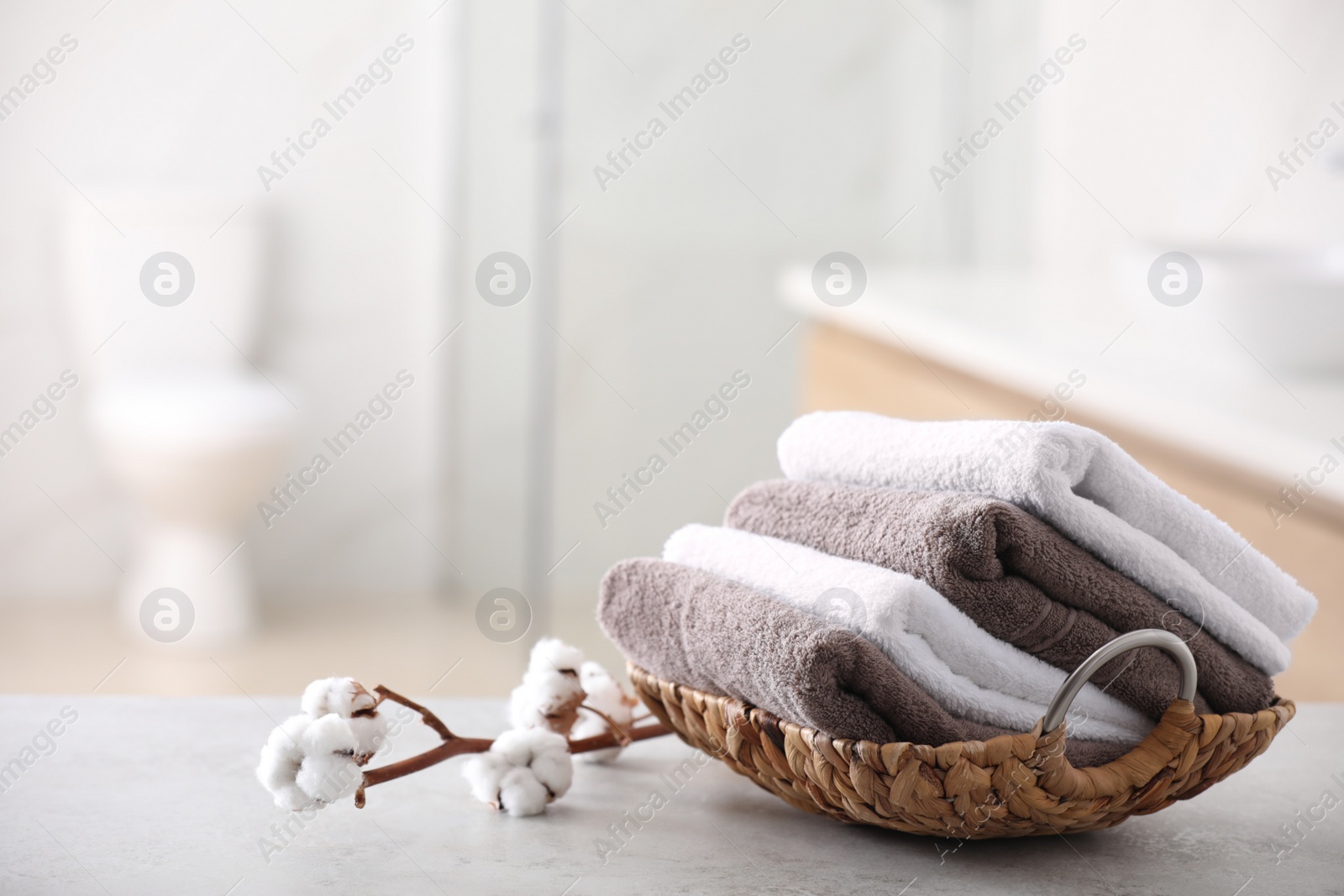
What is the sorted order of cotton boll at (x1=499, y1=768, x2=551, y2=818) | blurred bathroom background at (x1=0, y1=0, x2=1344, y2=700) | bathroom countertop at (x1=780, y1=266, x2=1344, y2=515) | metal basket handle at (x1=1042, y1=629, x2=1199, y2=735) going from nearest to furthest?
metal basket handle at (x1=1042, y1=629, x2=1199, y2=735), cotton boll at (x1=499, y1=768, x2=551, y2=818), bathroom countertop at (x1=780, y1=266, x2=1344, y2=515), blurred bathroom background at (x1=0, y1=0, x2=1344, y2=700)

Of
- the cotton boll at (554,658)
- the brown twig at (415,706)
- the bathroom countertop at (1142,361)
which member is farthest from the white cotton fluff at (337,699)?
the bathroom countertop at (1142,361)

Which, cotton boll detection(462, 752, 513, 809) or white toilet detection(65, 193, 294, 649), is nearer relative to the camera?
cotton boll detection(462, 752, 513, 809)

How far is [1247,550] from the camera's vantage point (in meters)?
0.56

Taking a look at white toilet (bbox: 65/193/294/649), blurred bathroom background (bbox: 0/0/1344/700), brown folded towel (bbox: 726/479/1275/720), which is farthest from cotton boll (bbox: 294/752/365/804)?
white toilet (bbox: 65/193/294/649)

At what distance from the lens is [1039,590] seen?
52 cm

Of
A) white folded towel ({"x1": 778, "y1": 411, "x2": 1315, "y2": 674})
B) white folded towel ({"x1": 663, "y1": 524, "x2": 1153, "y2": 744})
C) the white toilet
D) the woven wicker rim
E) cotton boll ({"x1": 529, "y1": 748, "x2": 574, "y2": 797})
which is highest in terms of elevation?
white folded towel ({"x1": 778, "y1": 411, "x2": 1315, "y2": 674})

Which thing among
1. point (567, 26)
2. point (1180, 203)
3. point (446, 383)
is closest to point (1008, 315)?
point (1180, 203)

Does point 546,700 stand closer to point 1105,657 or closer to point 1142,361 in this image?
point 1105,657

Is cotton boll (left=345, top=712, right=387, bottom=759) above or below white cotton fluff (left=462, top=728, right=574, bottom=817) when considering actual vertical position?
above

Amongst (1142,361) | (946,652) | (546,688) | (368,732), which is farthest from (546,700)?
(1142,361)

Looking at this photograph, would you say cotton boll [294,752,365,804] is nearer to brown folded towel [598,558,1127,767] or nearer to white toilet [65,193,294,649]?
brown folded towel [598,558,1127,767]

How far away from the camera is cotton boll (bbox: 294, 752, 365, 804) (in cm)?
52

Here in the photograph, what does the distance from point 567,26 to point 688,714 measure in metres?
2.09

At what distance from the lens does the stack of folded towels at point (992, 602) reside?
1.65ft
